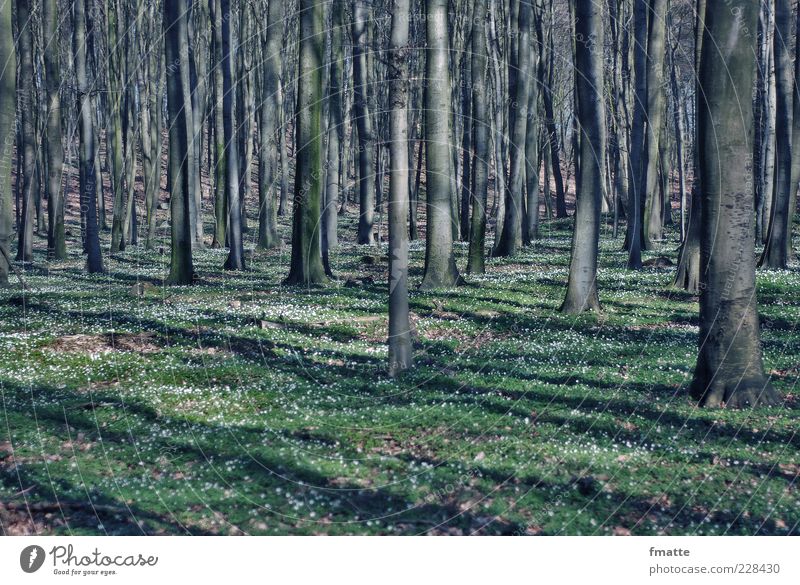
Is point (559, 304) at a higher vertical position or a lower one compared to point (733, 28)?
lower

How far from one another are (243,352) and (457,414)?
7049 millimetres

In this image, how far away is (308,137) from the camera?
1037 inches

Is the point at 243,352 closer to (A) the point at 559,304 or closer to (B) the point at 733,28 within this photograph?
(A) the point at 559,304

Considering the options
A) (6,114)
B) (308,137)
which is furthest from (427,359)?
(6,114)

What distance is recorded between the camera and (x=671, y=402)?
45.9 ft

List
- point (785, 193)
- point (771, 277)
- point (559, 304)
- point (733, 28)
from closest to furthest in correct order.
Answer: point (733, 28) → point (559, 304) → point (771, 277) → point (785, 193)

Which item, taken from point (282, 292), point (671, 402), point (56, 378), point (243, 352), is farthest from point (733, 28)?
point (282, 292)

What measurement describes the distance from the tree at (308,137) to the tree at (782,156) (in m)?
16.7

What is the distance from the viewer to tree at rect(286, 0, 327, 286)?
26.3m

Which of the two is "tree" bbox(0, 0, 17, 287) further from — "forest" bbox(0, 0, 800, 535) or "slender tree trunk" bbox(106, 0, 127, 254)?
"slender tree trunk" bbox(106, 0, 127, 254)

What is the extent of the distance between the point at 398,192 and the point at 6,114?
46.9 feet

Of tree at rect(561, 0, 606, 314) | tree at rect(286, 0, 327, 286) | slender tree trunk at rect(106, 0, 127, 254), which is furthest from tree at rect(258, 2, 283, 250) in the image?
tree at rect(561, 0, 606, 314)

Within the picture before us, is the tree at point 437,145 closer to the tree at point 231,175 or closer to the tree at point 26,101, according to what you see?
the tree at point 231,175

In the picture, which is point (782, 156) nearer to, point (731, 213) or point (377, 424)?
point (731, 213)
